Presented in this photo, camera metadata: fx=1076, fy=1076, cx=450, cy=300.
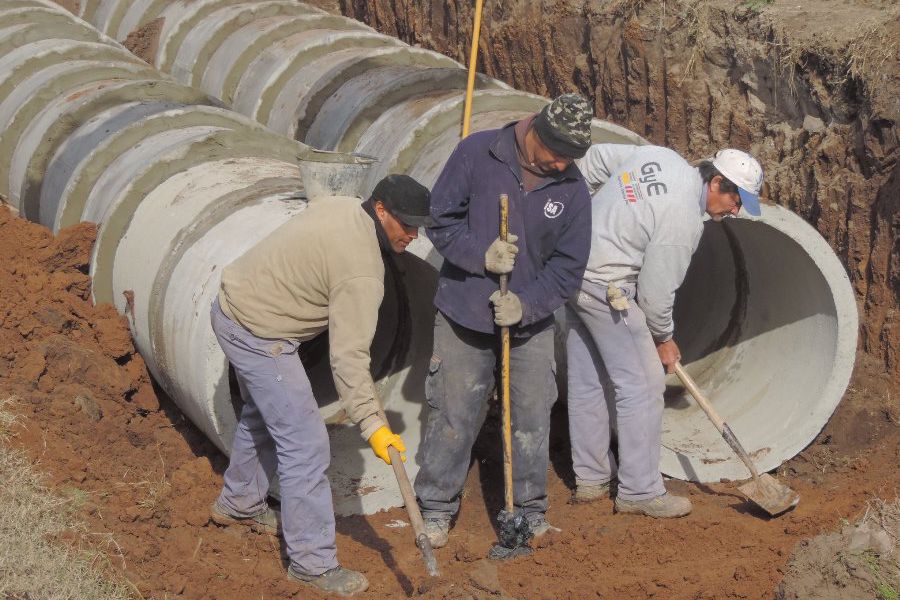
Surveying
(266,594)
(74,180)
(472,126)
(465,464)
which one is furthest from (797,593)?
(74,180)

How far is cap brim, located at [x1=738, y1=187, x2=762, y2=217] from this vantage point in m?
4.83

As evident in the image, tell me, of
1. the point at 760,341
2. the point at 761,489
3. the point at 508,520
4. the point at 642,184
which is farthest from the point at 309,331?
the point at 760,341

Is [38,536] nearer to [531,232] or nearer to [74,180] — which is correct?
[531,232]

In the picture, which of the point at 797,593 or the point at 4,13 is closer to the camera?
the point at 797,593

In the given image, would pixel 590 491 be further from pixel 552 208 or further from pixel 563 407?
pixel 552 208

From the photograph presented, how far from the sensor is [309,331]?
4508 millimetres

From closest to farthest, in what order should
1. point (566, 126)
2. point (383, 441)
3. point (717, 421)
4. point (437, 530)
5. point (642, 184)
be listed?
point (383, 441) < point (566, 126) < point (642, 184) < point (437, 530) < point (717, 421)

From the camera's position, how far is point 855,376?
619 cm

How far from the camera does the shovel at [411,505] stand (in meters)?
4.27

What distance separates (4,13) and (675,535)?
718 centimetres

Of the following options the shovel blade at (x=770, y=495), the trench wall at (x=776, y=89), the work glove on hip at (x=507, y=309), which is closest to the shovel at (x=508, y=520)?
the work glove on hip at (x=507, y=309)

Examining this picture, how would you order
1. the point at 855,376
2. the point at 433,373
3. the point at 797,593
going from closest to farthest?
the point at 797,593, the point at 433,373, the point at 855,376

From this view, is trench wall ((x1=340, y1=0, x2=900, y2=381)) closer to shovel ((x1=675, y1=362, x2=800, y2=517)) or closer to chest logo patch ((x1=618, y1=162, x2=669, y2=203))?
shovel ((x1=675, y1=362, x2=800, y2=517))

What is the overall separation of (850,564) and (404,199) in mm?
2401
